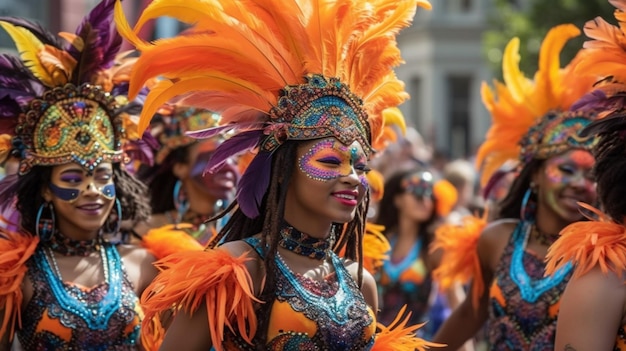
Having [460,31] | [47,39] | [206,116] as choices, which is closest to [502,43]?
[460,31]

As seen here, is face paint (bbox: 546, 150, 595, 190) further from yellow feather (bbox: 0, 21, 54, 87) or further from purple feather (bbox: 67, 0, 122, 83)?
yellow feather (bbox: 0, 21, 54, 87)

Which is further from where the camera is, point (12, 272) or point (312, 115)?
point (12, 272)

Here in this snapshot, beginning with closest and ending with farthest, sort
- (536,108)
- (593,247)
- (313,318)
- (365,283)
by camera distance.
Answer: (313,318)
(593,247)
(365,283)
(536,108)

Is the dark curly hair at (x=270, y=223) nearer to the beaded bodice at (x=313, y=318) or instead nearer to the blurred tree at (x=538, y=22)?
the beaded bodice at (x=313, y=318)

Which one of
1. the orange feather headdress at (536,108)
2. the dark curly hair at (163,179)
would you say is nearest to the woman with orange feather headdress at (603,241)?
Answer: the orange feather headdress at (536,108)

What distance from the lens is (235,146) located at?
192 inches

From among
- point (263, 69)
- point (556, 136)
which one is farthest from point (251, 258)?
point (556, 136)

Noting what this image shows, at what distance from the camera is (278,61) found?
477 cm

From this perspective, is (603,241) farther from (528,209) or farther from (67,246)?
(67,246)

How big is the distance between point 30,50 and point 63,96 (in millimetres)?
277

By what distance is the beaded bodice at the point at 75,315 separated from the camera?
5508mm

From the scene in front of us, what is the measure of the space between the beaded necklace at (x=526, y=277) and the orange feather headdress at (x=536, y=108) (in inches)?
18.9

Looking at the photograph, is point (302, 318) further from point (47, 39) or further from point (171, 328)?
point (47, 39)

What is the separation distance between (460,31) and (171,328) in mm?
37918
